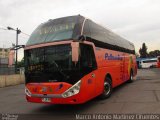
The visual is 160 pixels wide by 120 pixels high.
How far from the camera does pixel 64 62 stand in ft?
28.6

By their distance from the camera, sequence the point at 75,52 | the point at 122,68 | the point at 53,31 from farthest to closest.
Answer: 1. the point at 122,68
2. the point at 53,31
3. the point at 75,52

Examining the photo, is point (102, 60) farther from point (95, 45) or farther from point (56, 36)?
point (56, 36)

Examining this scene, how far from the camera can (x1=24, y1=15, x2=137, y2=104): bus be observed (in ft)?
28.1

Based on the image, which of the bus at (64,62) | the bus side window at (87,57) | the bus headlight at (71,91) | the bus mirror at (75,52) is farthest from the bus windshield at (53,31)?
the bus headlight at (71,91)

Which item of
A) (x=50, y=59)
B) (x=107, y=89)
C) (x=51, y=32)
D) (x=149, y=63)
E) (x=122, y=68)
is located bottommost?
(x=107, y=89)

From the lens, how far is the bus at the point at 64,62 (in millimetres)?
8578

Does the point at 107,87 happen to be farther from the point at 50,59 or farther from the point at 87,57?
the point at 50,59

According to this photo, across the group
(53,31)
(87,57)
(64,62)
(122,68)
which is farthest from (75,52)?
(122,68)

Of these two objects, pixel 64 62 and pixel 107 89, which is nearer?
pixel 64 62

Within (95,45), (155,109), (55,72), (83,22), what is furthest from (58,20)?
(155,109)

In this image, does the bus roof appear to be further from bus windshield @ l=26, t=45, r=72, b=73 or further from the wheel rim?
the wheel rim

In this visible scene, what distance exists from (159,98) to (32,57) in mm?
5528

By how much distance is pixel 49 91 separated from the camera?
8742mm

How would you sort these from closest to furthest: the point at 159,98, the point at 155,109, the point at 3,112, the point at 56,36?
1. the point at 155,109
2. the point at 56,36
3. the point at 3,112
4. the point at 159,98
